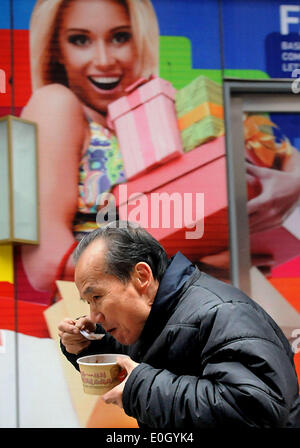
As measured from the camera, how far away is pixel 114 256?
1643mm

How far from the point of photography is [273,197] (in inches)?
179

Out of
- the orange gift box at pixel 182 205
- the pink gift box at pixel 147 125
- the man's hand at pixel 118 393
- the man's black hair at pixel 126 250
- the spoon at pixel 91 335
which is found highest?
the pink gift box at pixel 147 125

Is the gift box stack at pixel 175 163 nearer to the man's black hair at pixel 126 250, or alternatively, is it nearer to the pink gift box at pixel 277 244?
the pink gift box at pixel 277 244

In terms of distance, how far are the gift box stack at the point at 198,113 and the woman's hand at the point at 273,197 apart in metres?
0.39

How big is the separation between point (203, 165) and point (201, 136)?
21 cm

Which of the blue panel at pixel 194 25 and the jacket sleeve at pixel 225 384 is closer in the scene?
the jacket sleeve at pixel 225 384

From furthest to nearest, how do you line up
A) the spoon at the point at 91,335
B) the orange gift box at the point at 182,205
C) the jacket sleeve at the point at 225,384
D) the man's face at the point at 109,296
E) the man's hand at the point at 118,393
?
the orange gift box at the point at 182,205
the spoon at the point at 91,335
the man's face at the point at 109,296
the man's hand at the point at 118,393
the jacket sleeve at the point at 225,384

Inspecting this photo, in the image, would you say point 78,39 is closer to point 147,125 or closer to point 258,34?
point 147,125

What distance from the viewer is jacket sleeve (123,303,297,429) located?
1.38 metres

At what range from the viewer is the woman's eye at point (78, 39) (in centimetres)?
444

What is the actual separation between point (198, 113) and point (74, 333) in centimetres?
286

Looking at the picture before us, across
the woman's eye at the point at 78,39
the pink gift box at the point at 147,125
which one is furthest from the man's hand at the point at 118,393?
the woman's eye at the point at 78,39
